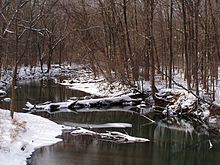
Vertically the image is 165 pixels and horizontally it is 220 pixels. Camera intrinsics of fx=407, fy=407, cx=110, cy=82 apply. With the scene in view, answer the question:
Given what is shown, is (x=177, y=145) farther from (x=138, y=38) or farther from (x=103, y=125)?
(x=138, y=38)

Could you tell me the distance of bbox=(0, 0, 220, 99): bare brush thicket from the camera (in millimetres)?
27938

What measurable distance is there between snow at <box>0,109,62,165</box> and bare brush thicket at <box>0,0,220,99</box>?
27.4 feet

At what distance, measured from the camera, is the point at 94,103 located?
27.2 metres

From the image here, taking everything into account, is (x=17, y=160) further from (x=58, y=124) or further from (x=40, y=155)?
(x=58, y=124)

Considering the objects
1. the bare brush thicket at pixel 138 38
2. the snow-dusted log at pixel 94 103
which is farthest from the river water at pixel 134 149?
the bare brush thicket at pixel 138 38

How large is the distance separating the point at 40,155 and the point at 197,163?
5.56 meters

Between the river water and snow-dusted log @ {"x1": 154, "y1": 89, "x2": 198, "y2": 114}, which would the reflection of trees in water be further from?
snow-dusted log @ {"x1": 154, "y1": 89, "x2": 198, "y2": 114}

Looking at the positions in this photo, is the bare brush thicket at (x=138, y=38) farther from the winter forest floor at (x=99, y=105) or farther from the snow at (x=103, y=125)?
the snow at (x=103, y=125)

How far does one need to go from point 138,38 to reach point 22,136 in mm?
22028

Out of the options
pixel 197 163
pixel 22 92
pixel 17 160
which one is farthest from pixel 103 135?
pixel 22 92

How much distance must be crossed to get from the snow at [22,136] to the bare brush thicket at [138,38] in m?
8.35

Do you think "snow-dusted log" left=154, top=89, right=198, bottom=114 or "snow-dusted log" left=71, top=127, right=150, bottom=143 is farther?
"snow-dusted log" left=154, top=89, right=198, bottom=114

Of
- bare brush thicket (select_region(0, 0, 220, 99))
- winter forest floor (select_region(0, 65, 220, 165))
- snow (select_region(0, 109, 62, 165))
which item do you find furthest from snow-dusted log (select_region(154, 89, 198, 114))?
snow (select_region(0, 109, 62, 165))

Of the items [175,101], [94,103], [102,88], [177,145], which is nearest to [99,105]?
[94,103]
